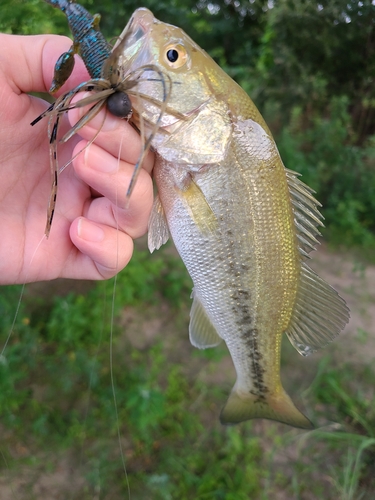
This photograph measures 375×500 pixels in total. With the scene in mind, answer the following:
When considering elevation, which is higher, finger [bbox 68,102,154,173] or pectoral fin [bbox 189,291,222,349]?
finger [bbox 68,102,154,173]

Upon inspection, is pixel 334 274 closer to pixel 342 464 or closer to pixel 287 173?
pixel 342 464

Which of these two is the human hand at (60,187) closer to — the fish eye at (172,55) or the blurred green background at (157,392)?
the fish eye at (172,55)

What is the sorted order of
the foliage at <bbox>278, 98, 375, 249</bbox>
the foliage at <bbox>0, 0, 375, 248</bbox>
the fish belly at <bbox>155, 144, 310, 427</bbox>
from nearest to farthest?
the fish belly at <bbox>155, 144, 310, 427</bbox>, the foliage at <bbox>0, 0, 375, 248</bbox>, the foliage at <bbox>278, 98, 375, 249</bbox>

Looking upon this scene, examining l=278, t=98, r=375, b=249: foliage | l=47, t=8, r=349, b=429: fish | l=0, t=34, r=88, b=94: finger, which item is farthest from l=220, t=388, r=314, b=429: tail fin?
l=278, t=98, r=375, b=249: foliage

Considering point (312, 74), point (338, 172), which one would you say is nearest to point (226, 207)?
point (312, 74)

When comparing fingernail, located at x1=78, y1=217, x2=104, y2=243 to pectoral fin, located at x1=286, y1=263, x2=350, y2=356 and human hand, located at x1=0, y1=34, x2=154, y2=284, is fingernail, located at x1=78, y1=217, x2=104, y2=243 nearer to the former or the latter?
human hand, located at x1=0, y1=34, x2=154, y2=284

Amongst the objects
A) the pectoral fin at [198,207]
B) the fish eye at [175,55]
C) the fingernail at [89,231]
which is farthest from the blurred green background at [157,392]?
the fish eye at [175,55]
